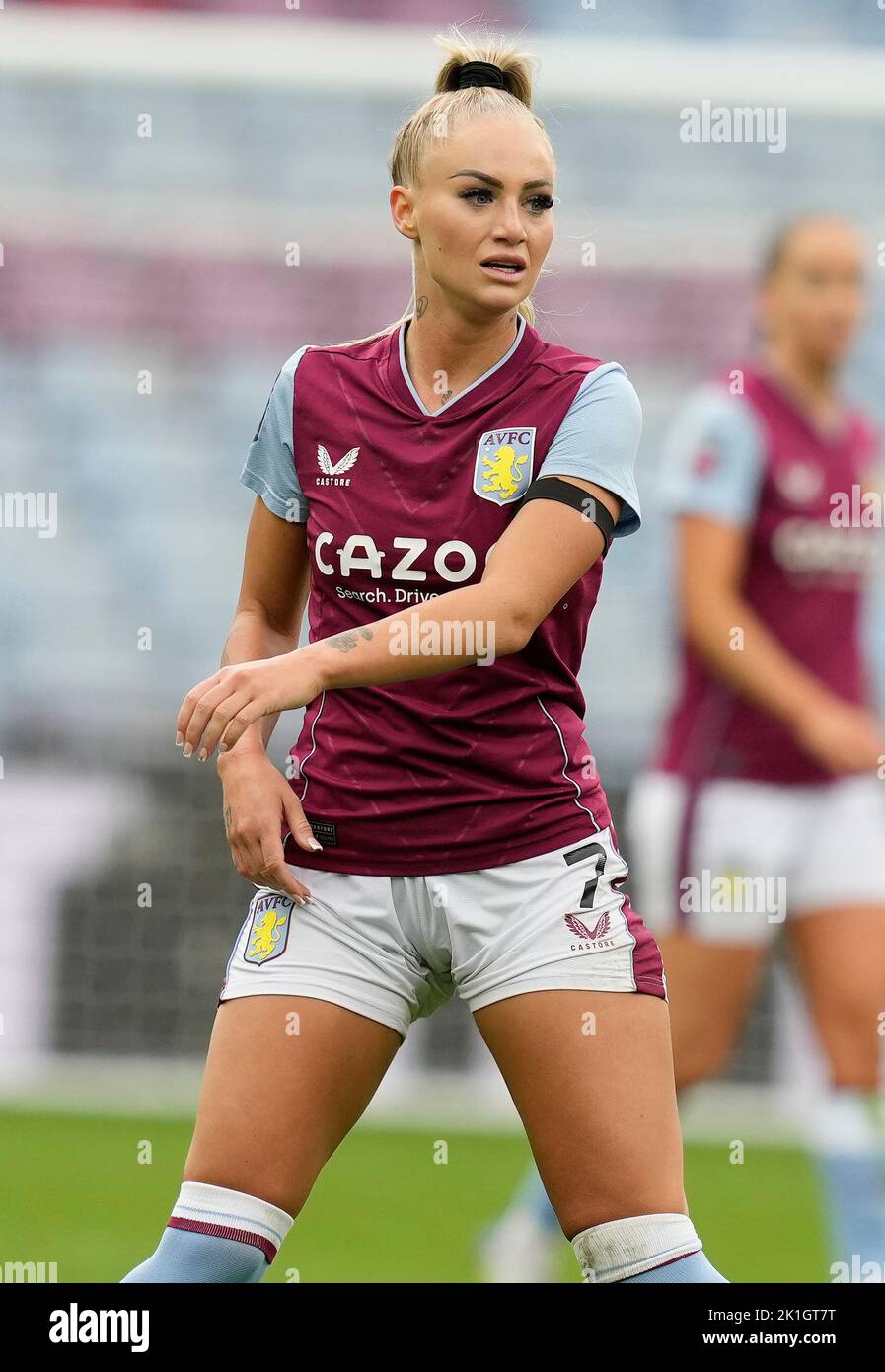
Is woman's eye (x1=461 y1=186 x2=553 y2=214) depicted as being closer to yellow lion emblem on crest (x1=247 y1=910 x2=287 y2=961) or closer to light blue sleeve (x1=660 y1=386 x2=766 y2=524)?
yellow lion emblem on crest (x1=247 y1=910 x2=287 y2=961)

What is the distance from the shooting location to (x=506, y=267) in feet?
8.62

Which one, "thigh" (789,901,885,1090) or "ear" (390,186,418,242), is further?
"thigh" (789,901,885,1090)

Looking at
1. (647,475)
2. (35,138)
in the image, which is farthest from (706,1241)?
(35,138)

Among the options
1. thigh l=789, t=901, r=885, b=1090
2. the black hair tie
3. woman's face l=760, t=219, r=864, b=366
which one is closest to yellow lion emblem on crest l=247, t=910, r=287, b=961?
the black hair tie

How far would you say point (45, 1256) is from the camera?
4.62 metres

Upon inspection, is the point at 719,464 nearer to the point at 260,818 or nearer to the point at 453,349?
the point at 453,349

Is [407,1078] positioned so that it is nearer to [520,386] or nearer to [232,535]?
[232,535]

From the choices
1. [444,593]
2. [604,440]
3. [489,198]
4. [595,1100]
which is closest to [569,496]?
[604,440]

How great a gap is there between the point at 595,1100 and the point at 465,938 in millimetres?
277

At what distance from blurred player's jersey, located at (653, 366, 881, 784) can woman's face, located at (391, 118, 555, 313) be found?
210cm

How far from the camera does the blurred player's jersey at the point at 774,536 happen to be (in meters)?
4.70

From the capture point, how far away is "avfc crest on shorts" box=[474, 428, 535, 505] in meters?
2.60

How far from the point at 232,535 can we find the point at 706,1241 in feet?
15.8

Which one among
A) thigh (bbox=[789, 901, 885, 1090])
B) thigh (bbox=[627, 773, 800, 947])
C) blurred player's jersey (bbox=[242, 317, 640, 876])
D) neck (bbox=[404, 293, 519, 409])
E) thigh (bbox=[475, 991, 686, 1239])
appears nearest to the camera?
thigh (bbox=[475, 991, 686, 1239])
